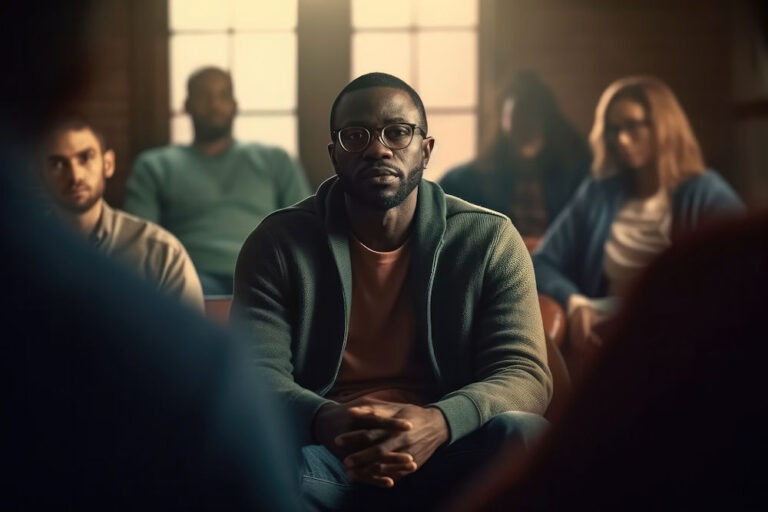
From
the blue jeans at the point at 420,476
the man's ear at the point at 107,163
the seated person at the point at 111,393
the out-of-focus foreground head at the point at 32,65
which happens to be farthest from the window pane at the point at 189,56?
the seated person at the point at 111,393

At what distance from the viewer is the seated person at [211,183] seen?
1640 millimetres

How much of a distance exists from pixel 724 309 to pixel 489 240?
2.23ft

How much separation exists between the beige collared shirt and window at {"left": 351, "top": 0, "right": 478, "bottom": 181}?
0.64m

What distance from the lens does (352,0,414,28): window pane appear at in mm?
1825

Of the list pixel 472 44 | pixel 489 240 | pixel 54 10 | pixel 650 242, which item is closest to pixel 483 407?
pixel 489 240

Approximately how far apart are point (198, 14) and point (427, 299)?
3.49 feet

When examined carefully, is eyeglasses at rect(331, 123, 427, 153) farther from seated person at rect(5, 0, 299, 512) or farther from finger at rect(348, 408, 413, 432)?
seated person at rect(5, 0, 299, 512)

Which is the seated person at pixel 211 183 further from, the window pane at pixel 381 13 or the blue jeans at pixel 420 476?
the blue jeans at pixel 420 476

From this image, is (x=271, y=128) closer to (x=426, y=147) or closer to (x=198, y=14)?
(x=198, y=14)

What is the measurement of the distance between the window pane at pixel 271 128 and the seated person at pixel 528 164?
0.32 m

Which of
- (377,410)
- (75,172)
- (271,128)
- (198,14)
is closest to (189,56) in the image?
(198,14)

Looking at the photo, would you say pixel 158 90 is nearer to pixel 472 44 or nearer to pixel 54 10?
pixel 472 44

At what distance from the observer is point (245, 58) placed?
1.88 m

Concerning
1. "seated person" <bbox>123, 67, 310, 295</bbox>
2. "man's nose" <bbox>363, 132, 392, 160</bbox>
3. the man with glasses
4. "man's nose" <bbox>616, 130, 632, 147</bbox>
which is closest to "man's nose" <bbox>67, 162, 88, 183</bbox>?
"seated person" <bbox>123, 67, 310, 295</bbox>
